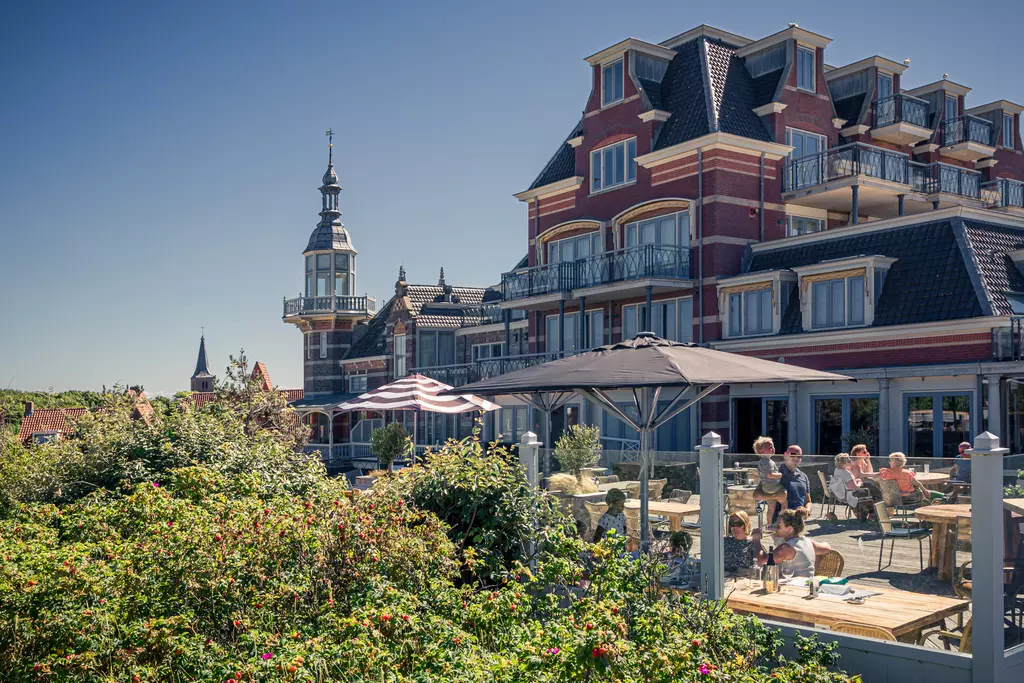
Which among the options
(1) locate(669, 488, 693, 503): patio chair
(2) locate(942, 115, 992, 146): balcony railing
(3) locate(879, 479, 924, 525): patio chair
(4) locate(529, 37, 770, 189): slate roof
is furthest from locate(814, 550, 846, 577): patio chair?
(2) locate(942, 115, 992, 146): balcony railing

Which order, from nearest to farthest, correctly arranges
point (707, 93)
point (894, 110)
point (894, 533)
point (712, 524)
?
point (894, 533) → point (712, 524) → point (707, 93) → point (894, 110)

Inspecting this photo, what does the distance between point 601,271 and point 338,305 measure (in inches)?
955

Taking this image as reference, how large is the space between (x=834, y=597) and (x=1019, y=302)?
1645cm

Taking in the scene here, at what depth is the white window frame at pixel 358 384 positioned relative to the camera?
48719mm

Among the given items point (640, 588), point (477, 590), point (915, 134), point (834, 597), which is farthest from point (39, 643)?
point (915, 134)

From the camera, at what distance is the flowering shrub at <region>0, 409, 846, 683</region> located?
20.7 feet

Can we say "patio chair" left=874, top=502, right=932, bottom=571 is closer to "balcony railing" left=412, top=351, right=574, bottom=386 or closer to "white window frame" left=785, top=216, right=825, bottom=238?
"white window frame" left=785, top=216, right=825, bottom=238

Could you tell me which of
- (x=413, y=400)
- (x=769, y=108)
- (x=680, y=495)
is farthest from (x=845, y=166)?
(x=680, y=495)

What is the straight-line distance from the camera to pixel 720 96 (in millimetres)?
28422

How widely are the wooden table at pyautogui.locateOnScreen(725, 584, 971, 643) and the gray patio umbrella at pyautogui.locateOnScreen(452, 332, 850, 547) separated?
148 centimetres

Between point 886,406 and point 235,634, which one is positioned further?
point 886,406

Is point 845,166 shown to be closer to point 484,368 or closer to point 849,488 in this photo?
point 484,368

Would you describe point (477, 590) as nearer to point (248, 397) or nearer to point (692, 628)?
point (692, 628)

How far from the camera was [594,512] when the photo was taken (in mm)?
9945
